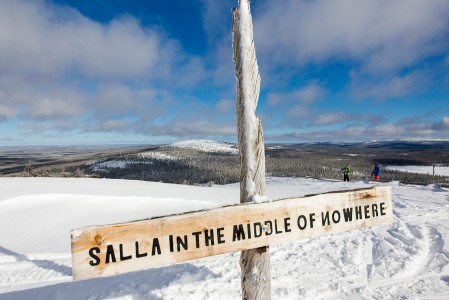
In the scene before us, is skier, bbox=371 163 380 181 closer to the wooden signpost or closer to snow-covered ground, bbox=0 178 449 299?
snow-covered ground, bbox=0 178 449 299

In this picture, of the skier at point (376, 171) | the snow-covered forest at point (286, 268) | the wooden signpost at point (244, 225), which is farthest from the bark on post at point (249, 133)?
the skier at point (376, 171)

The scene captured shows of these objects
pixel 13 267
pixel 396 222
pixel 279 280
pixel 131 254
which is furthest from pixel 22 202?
pixel 396 222

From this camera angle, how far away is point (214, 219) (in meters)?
2.01

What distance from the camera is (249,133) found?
87.4 inches

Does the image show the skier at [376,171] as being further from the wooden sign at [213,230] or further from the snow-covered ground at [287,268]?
the wooden sign at [213,230]

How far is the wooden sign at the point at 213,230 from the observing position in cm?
174

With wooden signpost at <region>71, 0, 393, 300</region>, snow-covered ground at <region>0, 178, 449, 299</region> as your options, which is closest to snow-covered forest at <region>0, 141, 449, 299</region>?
snow-covered ground at <region>0, 178, 449, 299</region>

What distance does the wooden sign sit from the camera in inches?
68.4

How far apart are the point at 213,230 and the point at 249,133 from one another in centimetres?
81

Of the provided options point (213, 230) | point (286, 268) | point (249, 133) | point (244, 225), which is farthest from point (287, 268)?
point (249, 133)

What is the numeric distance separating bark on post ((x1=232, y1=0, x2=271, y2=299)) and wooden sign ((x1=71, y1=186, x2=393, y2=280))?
0.19 m

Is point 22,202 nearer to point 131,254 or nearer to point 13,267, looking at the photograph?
point 13,267

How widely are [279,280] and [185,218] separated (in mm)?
2922

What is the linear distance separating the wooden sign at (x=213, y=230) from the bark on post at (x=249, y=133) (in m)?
0.19
